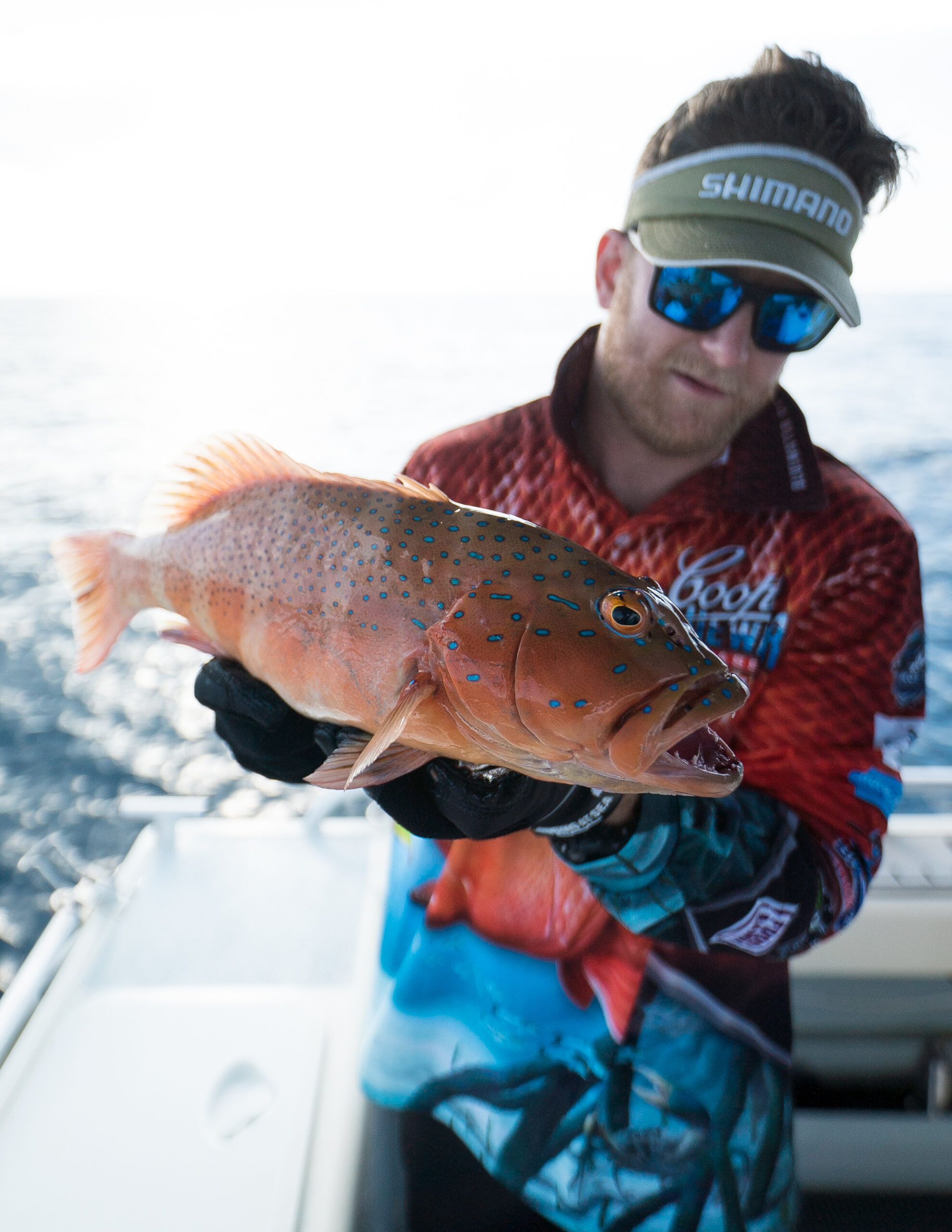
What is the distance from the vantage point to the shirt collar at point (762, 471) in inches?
79.6

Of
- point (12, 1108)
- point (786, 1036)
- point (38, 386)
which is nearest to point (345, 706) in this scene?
point (786, 1036)

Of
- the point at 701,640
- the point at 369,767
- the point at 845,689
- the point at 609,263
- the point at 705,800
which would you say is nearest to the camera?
the point at 369,767

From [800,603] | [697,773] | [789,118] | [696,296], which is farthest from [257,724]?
[789,118]

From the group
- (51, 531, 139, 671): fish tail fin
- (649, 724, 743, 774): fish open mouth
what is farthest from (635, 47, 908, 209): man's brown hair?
(51, 531, 139, 671): fish tail fin

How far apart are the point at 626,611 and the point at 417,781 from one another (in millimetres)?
654

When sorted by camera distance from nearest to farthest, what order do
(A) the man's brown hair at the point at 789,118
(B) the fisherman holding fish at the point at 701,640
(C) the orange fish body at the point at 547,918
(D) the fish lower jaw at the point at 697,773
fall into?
(D) the fish lower jaw at the point at 697,773 < (B) the fisherman holding fish at the point at 701,640 < (A) the man's brown hair at the point at 789,118 < (C) the orange fish body at the point at 547,918

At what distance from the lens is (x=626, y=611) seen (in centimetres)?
123

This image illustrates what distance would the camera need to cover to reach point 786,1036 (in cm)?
204

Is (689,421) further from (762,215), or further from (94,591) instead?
(94,591)

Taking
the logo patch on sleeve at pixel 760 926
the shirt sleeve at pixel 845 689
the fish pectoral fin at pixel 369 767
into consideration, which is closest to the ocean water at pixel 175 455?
the fish pectoral fin at pixel 369 767

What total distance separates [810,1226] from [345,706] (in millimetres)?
2920

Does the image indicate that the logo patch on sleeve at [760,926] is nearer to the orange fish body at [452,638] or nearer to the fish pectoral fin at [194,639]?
the orange fish body at [452,638]

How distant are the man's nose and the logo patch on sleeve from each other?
4.55 ft

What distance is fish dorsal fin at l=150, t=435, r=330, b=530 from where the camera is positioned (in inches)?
65.4
